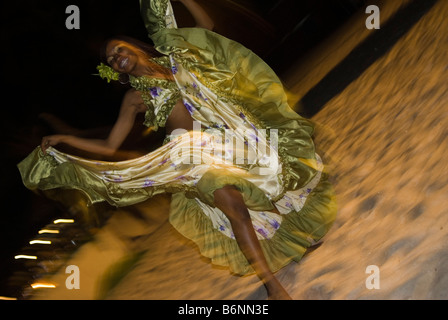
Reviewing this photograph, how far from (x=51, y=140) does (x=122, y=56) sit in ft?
1.75

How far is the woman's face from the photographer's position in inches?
90.8

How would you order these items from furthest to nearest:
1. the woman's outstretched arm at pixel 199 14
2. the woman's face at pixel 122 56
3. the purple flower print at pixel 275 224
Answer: the purple flower print at pixel 275 224 → the woman's outstretched arm at pixel 199 14 → the woman's face at pixel 122 56

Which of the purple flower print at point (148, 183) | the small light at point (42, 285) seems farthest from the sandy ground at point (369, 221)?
the purple flower print at point (148, 183)

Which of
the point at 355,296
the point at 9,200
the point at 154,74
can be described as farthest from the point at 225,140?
the point at 9,200

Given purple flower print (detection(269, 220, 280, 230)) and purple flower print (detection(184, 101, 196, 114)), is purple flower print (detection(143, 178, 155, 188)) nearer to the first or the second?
purple flower print (detection(184, 101, 196, 114))

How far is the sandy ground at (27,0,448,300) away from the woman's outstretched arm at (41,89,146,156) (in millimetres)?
1064

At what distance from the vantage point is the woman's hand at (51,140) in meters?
2.33

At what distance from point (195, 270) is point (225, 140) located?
4.73ft

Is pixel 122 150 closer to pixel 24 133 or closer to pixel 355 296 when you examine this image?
pixel 355 296

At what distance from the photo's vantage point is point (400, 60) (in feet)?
14.5

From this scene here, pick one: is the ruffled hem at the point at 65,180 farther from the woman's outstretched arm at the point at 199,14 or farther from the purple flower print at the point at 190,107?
the woman's outstretched arm at the point at 199,14

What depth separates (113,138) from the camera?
2.37m

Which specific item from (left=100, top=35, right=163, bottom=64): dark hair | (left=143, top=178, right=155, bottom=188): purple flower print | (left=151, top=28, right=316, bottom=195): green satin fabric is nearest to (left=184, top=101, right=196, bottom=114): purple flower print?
(left=151, top=28, right=316, bottom=195): green satin fabric

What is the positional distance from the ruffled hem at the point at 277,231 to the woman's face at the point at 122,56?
2.45ft
